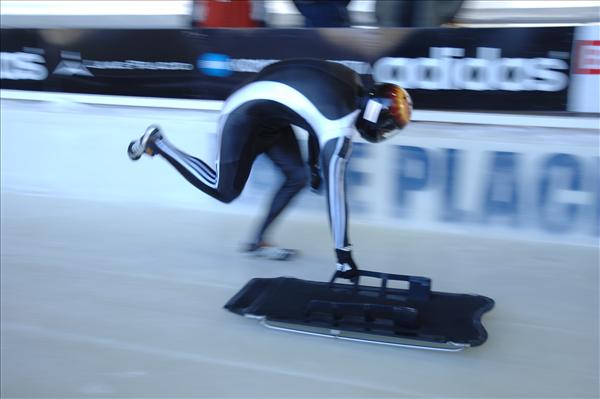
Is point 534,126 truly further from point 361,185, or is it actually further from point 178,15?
point 178,15

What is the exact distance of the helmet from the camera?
7.76ft

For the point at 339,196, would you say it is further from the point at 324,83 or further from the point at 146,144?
the point at 146,144

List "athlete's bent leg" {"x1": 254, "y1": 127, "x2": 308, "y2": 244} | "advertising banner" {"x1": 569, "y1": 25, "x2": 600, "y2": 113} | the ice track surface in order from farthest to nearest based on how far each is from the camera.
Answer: "advertising banner" {"x1": 569, "y1": 25, "x2": 600, "y2": 113} → "athlete's bent leg" {"x1": 254, "y1": 127, "x2": 308, "y2": 244} → the ice track surface

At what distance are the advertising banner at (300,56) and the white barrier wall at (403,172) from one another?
0.16 metres

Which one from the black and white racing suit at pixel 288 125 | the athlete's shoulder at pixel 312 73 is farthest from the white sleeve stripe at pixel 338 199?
the athlete's shoulder at pixel 312 73

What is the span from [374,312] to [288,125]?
1.05 m

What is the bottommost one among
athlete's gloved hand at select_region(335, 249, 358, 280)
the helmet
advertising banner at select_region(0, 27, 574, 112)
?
athlete's gloved hand at select_region(335, 249, 358, 280)

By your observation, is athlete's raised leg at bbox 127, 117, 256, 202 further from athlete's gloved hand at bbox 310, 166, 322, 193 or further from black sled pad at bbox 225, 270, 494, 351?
black sled pad at bbox 225, 270, 494, 351

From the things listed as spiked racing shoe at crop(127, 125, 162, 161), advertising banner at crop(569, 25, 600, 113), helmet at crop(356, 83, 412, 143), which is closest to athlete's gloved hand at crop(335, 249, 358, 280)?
helmet at crop(356, 83, 412, 143)

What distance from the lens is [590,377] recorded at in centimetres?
199

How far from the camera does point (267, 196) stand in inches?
156

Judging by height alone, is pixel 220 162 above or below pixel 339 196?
above

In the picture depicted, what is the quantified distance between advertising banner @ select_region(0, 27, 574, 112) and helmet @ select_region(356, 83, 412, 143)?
1.20 m

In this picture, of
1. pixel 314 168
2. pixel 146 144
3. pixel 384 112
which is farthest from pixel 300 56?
pixel 384 112
